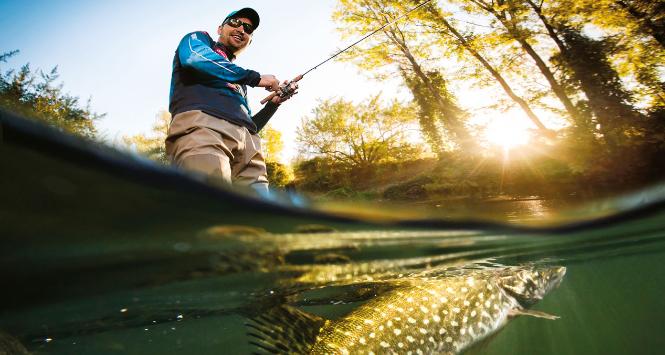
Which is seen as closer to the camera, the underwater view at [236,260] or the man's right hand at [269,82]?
the underwater view at [236,260]

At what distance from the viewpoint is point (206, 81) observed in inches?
118

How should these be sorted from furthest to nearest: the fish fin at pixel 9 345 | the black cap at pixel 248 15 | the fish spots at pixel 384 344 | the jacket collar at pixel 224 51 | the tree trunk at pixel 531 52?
1. the tree trunk at pixel 531 52
2. the black cap at pixel 248 15
3. the jacket collar at pixel 224 51
4. the fish fin at pixel 9 345
5. the fish spots at pixel 384 344

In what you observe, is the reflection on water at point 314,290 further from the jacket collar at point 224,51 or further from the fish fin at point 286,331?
the jacket collar at point 224,51

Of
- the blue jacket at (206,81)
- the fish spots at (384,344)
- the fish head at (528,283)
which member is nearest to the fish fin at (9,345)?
the blue jacket at (206,81)

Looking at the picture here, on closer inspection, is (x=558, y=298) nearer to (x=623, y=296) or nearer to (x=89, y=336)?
(x=623, y=296)

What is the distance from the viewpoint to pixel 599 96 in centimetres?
1116

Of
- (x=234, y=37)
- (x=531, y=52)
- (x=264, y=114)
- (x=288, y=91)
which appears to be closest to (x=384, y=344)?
(x=264, y=114)

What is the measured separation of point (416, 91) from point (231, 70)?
60.6 feet

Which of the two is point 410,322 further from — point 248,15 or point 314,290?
point 248,15

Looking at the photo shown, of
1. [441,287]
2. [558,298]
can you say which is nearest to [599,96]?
[558,298]

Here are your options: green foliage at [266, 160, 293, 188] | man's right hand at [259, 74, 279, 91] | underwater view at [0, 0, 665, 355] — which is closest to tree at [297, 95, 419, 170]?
green foliage at [266, 160, 293, 188]

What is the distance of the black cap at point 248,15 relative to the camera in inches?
139

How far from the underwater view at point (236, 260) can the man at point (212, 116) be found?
587 mm

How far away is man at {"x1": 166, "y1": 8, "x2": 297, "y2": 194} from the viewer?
255 centimetres
